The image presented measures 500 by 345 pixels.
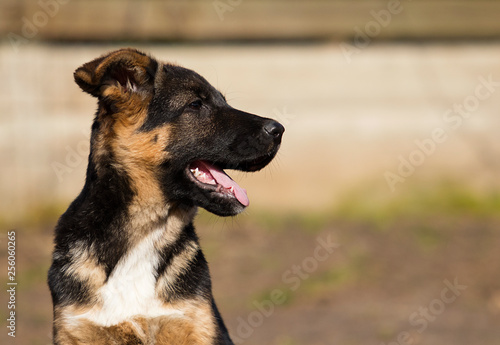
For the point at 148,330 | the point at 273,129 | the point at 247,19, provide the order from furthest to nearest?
the point at 247,19 < the point at 273,129 < the point at 148,330

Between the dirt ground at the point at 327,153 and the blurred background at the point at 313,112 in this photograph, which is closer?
the dirt ground at the point at 327,153

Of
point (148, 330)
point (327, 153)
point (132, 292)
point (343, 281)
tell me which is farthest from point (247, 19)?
point (148, 330)

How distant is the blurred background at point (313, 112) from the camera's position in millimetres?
10625

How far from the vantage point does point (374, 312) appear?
8539mm

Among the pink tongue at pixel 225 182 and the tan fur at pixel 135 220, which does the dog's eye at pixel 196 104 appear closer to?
the tan fur at pixel 135 220

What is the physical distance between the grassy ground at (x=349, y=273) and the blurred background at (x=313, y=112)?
43mm

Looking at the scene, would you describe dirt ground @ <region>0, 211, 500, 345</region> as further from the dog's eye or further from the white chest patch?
the dog's eye

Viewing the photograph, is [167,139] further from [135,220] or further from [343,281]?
[343,281]

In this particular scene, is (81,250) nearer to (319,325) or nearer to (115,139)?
(115,139)

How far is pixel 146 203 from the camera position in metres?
4.74

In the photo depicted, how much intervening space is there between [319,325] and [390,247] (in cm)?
239

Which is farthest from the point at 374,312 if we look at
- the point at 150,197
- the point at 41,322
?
the point at 150,197

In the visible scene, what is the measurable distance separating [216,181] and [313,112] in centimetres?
673

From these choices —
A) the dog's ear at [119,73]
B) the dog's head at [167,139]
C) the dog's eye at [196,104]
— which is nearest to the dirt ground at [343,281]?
the dog's head at [167,139]
